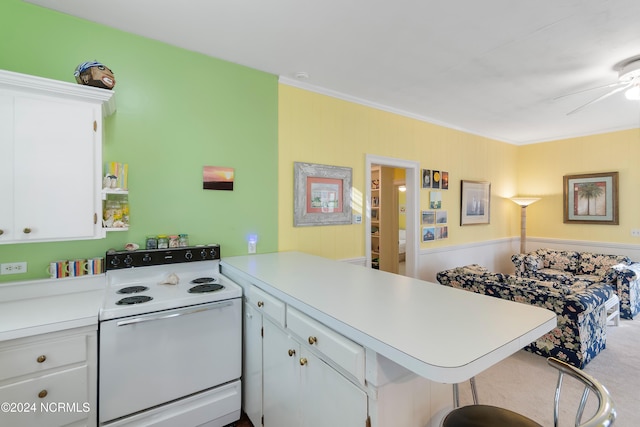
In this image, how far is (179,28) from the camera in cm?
220

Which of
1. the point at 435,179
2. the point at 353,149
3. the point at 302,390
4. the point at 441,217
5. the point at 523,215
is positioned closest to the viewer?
the point at 302,390

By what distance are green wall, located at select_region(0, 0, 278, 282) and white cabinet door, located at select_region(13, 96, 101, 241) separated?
11cm

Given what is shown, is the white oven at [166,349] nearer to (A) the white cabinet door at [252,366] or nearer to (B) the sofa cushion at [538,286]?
(A) the white cabinet door at [252,366]

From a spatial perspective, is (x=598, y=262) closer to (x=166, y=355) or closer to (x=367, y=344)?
(x=367, y=344)

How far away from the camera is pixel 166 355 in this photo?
5.74 ft

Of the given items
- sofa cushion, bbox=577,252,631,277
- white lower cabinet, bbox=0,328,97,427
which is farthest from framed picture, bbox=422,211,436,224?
white lower cabinet, bbox=0,328,97,427

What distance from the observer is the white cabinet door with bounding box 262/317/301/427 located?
1519 millimetres

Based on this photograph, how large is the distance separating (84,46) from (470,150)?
17.0 ft

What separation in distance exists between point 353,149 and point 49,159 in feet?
9.06

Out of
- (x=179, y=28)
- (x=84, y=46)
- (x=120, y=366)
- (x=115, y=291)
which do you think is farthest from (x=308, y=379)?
(x=84, y=46)

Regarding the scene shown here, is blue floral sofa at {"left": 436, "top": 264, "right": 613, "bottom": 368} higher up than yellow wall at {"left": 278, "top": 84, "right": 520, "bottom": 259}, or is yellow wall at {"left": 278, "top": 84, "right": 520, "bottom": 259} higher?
yellow wall at {"left": 278, "top": 84, "right": 520, "bottom": 259}

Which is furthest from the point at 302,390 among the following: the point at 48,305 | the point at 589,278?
the point at 589,278

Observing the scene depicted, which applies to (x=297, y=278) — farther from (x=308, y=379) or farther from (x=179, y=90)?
(x=179, y=90)

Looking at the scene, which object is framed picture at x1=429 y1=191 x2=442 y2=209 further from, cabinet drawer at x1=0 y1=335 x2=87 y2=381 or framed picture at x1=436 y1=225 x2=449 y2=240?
cabinet drawer at x1=0 y1=335 x2=87 y2=381
